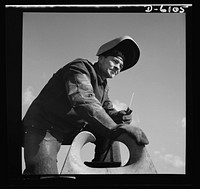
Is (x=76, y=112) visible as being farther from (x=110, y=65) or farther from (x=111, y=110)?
(x=110, y=65)

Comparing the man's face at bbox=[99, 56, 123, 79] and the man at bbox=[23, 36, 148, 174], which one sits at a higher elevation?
the man's face at bbox=[99, 56, 123, 79]

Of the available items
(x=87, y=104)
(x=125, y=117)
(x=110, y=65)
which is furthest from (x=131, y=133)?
(x=110, y=65)

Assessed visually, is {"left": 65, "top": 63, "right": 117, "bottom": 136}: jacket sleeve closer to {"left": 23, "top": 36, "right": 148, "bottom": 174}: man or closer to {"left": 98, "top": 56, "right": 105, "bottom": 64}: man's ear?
{"left": 23, "top": 36, "right": 148, "bottom": 174}: man

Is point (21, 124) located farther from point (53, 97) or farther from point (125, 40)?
point (125, 40)

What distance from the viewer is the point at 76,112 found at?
3.38 m

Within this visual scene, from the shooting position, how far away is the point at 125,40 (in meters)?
3.43

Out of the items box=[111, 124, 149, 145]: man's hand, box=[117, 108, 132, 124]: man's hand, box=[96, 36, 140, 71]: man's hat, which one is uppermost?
box=[96, 36, 140, 71]: man's hat

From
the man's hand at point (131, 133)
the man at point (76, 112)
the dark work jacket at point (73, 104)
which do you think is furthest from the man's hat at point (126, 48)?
the man's hand at point (131, 133)

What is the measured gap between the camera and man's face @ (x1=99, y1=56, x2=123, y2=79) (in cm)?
345

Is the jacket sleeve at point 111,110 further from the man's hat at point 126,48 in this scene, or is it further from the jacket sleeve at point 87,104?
the man's hat at point 126,48

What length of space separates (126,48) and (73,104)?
53cm

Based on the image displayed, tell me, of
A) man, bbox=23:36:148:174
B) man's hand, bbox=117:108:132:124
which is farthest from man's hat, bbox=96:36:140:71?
man's hand, bbox=117:108:132:124

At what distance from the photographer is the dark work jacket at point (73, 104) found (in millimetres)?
3348
